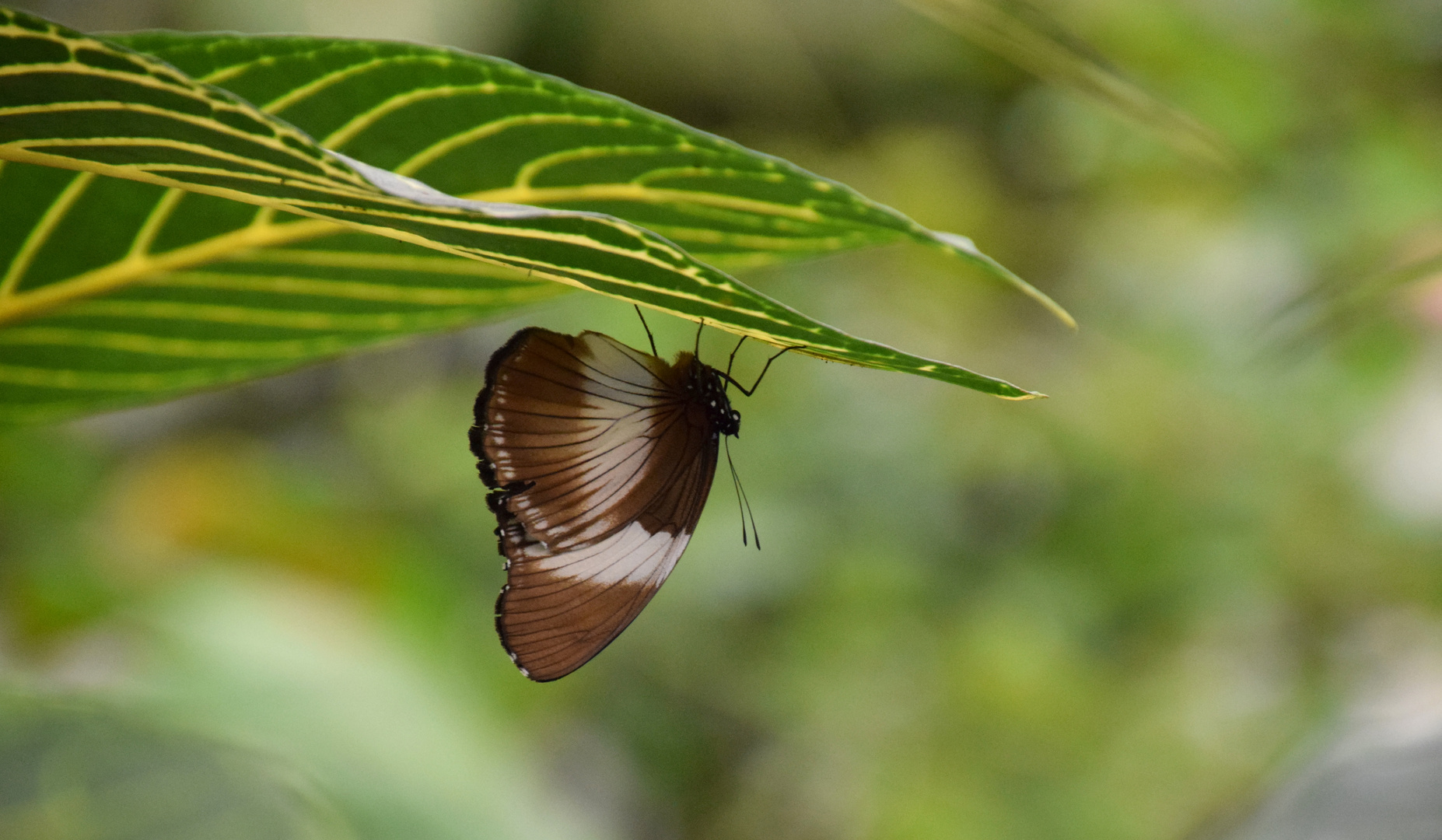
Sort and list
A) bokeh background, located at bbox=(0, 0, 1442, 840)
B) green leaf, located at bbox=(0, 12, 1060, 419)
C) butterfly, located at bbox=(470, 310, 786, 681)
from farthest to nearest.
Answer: bokeh background, located at bbox=(0, 0, 1442, 840) → butterfly, located at bbox=(470, 310, 786, 681) → green leaf, located at bbox=(0, 12, 1060, 419)

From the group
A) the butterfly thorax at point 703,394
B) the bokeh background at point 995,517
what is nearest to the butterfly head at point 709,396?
the butterfly thorax at point 703,394

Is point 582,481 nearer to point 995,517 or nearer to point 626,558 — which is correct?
point 626,558

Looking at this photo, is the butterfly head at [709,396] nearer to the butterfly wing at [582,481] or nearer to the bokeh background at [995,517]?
the butterfly wing at [582,481]

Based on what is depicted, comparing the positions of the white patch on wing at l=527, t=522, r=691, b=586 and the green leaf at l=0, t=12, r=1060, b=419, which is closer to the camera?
the green leaf at l=0, t=12, r=1060, b=419

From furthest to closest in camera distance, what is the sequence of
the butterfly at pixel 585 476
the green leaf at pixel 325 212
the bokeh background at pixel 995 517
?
the bokeh background at pixel 995 517 → the butterfly at pixel 585 476 → the green leaf at pixel 325 212

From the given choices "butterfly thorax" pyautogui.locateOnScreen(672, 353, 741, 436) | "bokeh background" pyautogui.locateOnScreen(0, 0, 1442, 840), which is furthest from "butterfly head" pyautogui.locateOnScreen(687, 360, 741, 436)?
"bokeh background" pyautogui.locateOnScreen(0, 0, 1442, 840)

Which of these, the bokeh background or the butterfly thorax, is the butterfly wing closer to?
the butterfly thorax

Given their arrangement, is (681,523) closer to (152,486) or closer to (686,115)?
(152,486)
